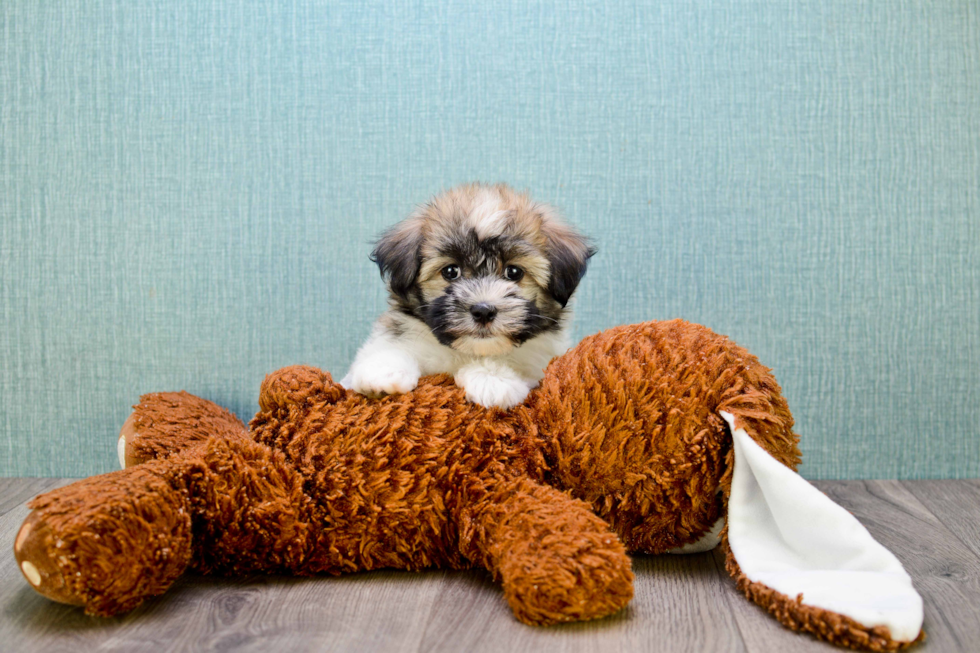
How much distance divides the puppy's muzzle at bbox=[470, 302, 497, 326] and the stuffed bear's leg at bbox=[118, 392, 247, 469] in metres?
0.71

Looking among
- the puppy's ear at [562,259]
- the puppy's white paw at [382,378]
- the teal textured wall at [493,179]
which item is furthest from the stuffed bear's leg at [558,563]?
the teal textured wall at [493,179]

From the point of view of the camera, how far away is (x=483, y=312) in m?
1.73

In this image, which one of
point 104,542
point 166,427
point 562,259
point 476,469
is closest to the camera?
point 104,542

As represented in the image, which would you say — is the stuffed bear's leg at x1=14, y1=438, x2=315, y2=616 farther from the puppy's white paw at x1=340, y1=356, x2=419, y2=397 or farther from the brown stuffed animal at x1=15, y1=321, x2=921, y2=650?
the puppy's white paw at x1=340, y1=356, x2=419, y2=397

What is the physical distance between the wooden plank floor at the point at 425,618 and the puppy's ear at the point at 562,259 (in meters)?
0.67

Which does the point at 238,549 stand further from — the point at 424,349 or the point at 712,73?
the point at 712,73

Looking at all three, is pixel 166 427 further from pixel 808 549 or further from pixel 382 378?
pixel 808 549

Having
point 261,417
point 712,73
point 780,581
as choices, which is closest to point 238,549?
point 261,417

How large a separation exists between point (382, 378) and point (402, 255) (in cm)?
33

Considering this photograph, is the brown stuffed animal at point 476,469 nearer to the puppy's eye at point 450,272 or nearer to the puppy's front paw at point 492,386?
the puppy's front paw at point 492,386

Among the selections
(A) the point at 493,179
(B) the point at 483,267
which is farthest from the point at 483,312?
(A) the point at 493,179

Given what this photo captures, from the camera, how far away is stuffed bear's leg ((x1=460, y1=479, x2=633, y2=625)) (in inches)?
54.2

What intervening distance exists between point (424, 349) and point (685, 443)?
686mm

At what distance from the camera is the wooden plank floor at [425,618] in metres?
1.39
